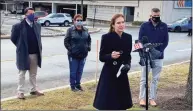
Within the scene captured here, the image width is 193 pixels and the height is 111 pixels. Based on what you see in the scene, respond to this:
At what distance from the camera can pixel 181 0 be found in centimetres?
4900

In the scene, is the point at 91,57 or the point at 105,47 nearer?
the point at 105,47

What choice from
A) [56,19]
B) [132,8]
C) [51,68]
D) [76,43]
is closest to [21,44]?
[76,43]

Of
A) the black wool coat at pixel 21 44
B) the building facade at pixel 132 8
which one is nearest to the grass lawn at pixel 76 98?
the black wool coat at pixel 21 44

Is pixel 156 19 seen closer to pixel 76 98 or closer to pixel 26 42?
pixel 76 98

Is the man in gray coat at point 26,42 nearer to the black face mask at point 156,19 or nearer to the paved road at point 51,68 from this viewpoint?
the paved road at point 51,68

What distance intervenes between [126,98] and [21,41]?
3.02 metres

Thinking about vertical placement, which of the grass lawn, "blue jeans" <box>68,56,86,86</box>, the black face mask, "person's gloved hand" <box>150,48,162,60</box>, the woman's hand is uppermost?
the black face mask

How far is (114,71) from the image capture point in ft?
17.6

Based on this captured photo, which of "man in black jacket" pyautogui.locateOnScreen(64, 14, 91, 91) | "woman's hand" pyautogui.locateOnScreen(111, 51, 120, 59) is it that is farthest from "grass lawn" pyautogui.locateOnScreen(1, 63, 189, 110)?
"woman's hand" pyautogui.locateOnScreen(111, 51, 120, 59)

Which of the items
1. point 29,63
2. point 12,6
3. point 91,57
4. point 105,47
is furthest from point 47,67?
point 12,6

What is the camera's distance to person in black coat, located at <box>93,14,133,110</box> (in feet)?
17.6

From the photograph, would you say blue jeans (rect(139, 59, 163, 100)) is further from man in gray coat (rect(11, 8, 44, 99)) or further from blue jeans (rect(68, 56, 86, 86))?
man in gray coat (rect(11, 8, 44, 99))

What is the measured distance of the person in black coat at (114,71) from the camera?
5.36 meters

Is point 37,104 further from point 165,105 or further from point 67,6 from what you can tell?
point 67,6
